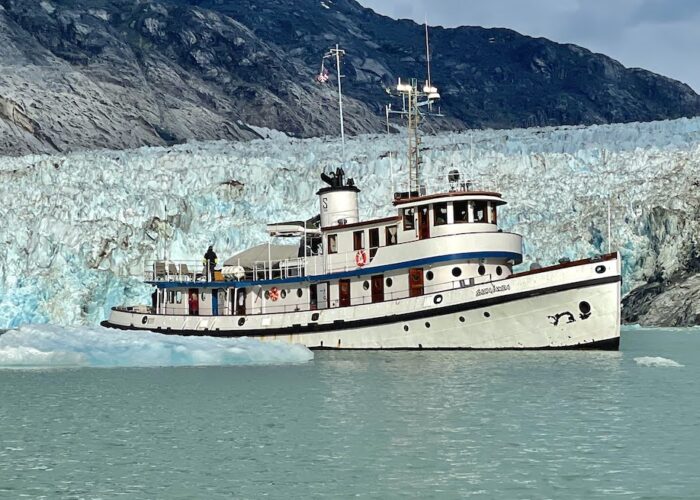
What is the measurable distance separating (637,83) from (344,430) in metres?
184

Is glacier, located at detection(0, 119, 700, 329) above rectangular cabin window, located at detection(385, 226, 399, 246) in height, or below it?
above

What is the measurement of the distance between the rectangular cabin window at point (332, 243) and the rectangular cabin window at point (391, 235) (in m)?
2.12

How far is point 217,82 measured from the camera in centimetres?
15088

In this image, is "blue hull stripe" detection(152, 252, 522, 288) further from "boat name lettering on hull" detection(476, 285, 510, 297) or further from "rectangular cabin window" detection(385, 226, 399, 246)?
"boat name lettering on hull" detection(476, 285, 510, 297)

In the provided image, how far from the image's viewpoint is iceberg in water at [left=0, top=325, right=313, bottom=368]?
2595 centimetres

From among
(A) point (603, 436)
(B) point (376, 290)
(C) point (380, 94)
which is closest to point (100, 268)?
(B) point (376, 290)

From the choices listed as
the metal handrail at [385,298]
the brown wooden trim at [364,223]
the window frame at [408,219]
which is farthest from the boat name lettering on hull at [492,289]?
the brown wooden trim at [364,223]

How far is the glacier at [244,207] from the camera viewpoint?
41.5 m

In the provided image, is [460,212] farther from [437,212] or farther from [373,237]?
[373,237]

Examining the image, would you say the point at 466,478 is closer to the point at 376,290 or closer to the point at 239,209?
the point at 376,290

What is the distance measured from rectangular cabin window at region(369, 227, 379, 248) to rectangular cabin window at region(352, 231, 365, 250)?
27 centimetres

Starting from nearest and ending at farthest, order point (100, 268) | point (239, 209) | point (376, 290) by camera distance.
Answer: point (376, 290)
point (100, 268)
point (239, 209)

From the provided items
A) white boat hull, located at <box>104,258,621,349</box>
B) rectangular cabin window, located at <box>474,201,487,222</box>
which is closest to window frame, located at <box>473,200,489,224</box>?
rectangular cabin window, located at <box>474,201,487,222</box>

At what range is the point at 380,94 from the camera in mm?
172250
